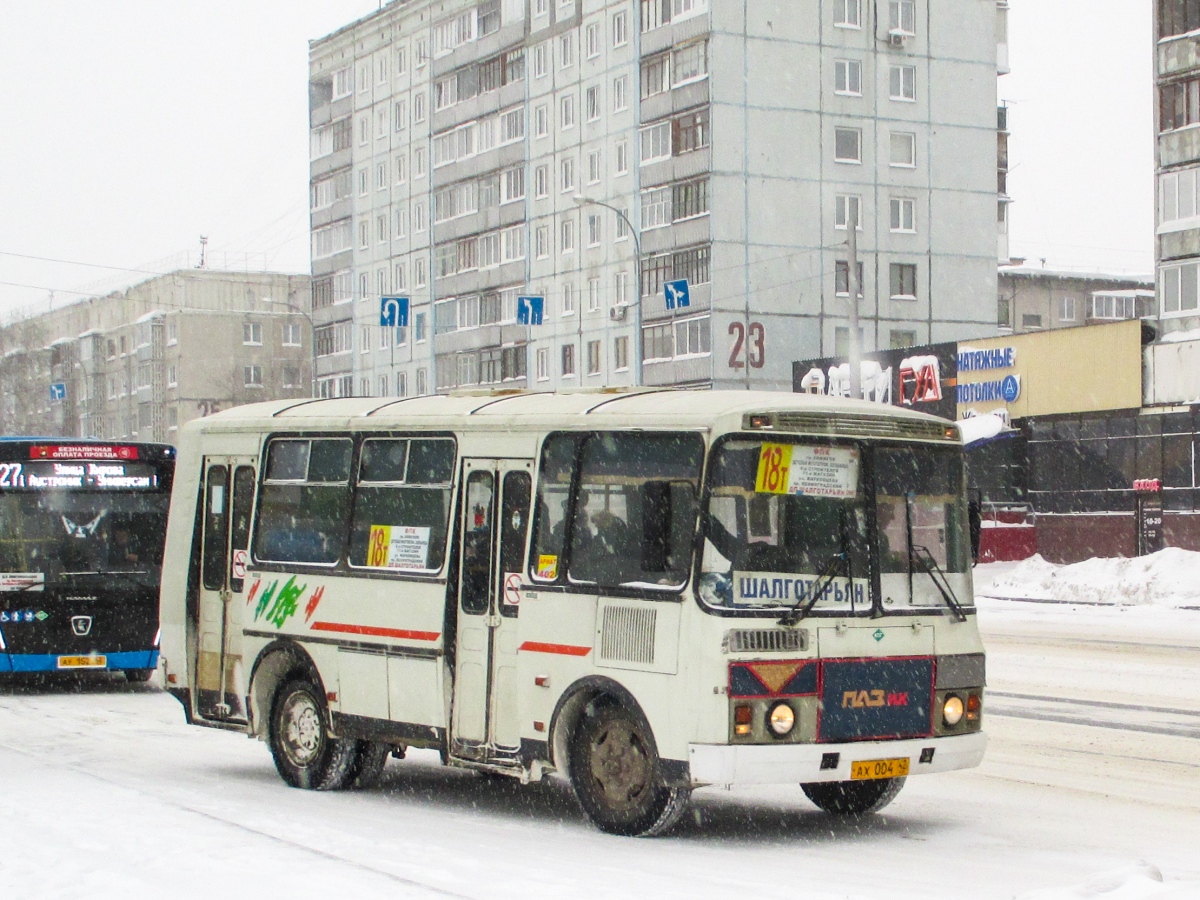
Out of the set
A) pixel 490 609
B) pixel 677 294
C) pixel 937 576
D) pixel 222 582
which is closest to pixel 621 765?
pixel 490 609

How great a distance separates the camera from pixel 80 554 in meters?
19.8

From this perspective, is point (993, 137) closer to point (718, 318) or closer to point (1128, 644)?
point (718, 318)

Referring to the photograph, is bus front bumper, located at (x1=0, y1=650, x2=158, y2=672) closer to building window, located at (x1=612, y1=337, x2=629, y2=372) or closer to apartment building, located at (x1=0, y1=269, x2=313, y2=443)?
building window, located at (x1=612, y1=337, x2=629, y2=372)

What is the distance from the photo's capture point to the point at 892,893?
26.9 feet

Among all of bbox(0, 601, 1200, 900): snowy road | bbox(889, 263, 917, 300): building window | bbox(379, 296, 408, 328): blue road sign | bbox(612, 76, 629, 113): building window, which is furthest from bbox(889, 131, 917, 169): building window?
bbox(0, 601, 1200, 900): snowy road

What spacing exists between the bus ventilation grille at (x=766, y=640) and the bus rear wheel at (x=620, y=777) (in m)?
0.71

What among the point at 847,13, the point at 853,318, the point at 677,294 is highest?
the point at 847,13

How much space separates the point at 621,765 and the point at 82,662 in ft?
36.1

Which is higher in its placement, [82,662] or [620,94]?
[620,94]

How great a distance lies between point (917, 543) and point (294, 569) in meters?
4.43

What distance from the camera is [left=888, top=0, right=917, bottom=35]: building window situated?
232ft

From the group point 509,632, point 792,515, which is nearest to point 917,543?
point 792,515

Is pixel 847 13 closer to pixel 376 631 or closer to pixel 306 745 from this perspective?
pixel 306 745

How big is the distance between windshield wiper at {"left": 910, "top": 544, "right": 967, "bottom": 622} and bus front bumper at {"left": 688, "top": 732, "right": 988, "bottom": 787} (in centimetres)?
73
